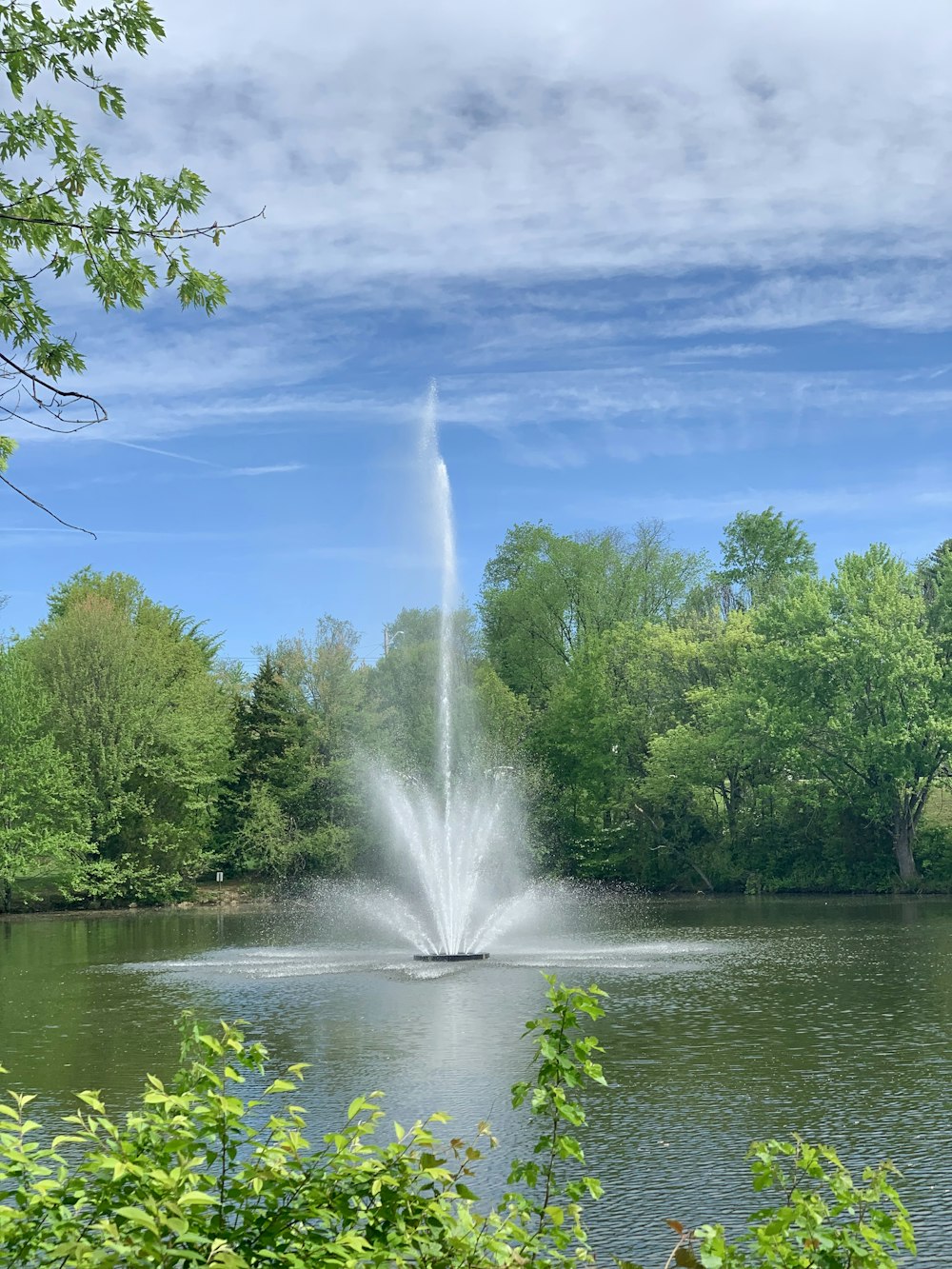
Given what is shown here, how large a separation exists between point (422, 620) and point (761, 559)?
20.8 metres

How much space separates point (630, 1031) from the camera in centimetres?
1898

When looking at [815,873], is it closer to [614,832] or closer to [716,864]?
[716,864]

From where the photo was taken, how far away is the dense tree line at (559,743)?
4772 cm

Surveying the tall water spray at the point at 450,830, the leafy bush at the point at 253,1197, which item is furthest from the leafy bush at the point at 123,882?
the leafy bush at the point at 253,1197

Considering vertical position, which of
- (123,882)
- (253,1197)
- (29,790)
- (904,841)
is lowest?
(123,882)

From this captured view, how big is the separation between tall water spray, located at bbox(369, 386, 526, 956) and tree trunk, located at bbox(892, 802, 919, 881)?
1419 cm

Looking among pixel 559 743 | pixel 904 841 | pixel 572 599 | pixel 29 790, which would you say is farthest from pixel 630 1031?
pixel 572 599

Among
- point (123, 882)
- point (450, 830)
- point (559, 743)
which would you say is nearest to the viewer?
point (450, 830)

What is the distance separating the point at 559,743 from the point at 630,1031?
3940 cm

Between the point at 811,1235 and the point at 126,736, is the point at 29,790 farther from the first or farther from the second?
the point at 811,1235

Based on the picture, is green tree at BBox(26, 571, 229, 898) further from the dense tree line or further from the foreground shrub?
the foreground shrub

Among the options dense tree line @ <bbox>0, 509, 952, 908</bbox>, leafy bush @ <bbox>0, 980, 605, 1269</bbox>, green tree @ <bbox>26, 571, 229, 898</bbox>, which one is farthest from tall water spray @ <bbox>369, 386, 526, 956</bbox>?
leafy bush @ <bbox>0, 980, 605, 1269</bbox>

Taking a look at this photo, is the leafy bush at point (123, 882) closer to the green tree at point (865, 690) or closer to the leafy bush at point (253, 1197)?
the green tree at point (865, 690)

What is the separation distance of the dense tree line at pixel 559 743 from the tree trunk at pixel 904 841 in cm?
9
